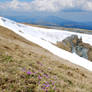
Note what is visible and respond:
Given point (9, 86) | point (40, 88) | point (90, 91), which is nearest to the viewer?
point (9, 86)

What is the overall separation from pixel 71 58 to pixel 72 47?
34014 millimetres

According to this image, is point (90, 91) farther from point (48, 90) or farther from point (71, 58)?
Result: point (71, 58)

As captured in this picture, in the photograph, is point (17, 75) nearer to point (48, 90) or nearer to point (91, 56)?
point (48, 90)

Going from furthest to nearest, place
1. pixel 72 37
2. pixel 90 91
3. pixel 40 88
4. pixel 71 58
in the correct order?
1. pixel 72 37
2. pixel 71 58
3. pixel 90 91
4. pixel 40 88

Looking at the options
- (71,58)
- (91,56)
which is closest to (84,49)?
(91,56)

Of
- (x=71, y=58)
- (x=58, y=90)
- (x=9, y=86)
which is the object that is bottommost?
(x=71, y=58)

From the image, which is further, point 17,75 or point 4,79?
point 17,75

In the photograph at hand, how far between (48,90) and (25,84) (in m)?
1.01

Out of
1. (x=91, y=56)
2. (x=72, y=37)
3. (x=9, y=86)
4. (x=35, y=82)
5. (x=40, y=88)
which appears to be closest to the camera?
(x=9, y=86)

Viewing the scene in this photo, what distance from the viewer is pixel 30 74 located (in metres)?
6.02

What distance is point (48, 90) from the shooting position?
5.02 meters

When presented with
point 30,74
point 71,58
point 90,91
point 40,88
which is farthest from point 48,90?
point 71,58

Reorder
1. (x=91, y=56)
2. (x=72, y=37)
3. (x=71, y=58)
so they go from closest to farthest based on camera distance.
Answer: (x=71, y=58)
(x=91, y=56)
(x=72, y=37)

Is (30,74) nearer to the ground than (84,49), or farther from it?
farther from it
